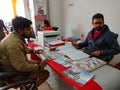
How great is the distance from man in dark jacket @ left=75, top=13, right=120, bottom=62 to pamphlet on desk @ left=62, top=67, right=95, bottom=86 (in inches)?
17.5

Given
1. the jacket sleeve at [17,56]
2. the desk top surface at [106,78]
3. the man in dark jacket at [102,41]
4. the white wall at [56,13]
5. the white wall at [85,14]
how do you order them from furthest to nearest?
the white wall at [56,13], the white wall at [85,14], the man in dark jacket at [102,41], the jacket sleeve at [17,56], the desk top surface at [106,78]

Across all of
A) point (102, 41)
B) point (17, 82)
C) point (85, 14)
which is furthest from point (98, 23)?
point (17, 82)

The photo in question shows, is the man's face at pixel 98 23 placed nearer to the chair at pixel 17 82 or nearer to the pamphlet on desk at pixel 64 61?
the pamphlet on desk at pixel 64 61

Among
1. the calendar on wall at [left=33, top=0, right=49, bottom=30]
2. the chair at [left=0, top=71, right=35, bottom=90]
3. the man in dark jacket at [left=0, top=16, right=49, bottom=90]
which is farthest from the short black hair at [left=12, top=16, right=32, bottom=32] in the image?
the calendar on wall at [left=33, top=0, right=49, bottom=30]

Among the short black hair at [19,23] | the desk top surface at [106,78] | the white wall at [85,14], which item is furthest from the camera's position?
the white wall at [85,14]

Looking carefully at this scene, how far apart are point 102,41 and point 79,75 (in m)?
0.76

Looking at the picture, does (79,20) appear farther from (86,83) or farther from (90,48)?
(86,83)

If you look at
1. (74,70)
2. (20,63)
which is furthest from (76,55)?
(20,63)

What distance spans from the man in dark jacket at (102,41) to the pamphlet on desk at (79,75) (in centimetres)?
44

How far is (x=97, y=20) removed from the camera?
66.8 inches

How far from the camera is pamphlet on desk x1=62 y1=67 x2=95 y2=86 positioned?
3.56 ft

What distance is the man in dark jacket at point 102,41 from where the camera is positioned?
1624mm

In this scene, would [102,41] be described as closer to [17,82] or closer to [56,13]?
[17,82]

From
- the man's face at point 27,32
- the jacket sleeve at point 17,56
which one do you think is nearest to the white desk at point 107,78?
the jacket sleeve at point 17,56
